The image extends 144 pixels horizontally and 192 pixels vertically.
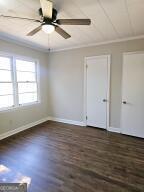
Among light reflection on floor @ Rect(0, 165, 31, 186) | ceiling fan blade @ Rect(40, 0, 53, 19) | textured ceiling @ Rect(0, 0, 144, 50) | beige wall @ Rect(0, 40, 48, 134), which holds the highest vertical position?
textured ceiling @ Rect(0, 0, 144, 50)

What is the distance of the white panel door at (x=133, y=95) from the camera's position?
332 centimetres

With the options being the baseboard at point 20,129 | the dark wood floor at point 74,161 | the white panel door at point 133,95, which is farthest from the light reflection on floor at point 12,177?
the white panel door at point 133,95

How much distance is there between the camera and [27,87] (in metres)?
4.18

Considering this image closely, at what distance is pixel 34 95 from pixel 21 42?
1673mm

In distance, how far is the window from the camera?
3452 millimetres

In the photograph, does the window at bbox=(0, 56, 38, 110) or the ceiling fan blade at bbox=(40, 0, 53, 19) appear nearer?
the ceiling fan blade at bbox=(40, 0, 53, 19)

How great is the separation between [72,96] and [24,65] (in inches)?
70.5

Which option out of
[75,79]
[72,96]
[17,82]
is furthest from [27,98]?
[75,79]

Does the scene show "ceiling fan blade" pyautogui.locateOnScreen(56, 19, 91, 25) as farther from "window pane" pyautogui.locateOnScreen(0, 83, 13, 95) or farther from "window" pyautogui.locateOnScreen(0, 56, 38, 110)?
"window pane" pyautogui.locateOnScreen(0, 83, 13, 95)

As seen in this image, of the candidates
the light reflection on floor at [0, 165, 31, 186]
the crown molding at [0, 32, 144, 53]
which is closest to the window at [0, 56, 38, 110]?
the crown molding at [0, 32, 144, 53]

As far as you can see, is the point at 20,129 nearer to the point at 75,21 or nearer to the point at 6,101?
the point at 6,101

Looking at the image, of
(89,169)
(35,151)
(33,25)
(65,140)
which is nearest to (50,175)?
(89,169)

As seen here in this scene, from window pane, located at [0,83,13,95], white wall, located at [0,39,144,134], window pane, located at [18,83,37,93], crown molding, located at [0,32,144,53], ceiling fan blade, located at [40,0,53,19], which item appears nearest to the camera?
ceiling fan blade, located at [40,0,53,19]

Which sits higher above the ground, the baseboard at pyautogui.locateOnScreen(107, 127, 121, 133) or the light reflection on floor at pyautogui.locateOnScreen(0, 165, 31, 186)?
the baseboard at pyautogui.locateOnScreen(107, 127, 121, 133)
